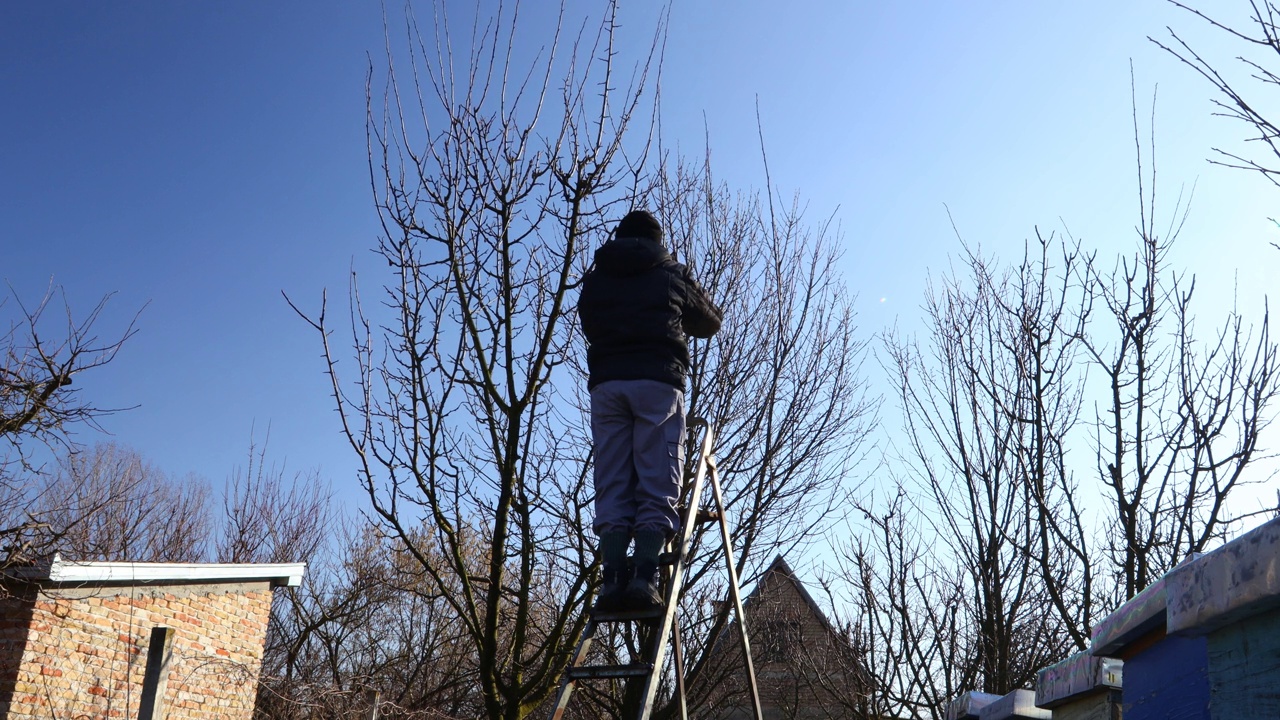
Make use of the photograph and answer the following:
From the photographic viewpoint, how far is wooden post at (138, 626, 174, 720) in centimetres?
650

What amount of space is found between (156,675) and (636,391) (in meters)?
5.05

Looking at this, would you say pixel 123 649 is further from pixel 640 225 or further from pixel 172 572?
pixel 640 225

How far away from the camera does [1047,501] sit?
8492 millimetres

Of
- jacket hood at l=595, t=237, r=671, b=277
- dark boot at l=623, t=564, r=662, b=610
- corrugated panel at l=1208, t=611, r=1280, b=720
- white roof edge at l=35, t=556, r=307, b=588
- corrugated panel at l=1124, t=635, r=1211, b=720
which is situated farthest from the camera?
white roof edge at l=35, t=556, r=307, b=588

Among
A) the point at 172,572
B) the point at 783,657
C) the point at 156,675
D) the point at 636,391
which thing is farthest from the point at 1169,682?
the point at 172,572

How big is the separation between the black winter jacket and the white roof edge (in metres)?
7.97

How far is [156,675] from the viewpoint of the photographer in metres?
6.70

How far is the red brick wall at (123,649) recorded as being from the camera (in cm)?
924

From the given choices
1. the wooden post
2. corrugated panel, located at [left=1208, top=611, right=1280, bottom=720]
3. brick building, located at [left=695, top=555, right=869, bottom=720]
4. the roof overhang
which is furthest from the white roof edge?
corrugated panel, located at [left=1208, top=611, right=1280, bottom=720]

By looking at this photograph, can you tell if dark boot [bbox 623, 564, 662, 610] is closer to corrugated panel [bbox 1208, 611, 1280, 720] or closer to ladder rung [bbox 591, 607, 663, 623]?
ladder rung [bbox 591, 607, 663, 623]

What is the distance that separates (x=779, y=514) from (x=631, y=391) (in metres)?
4.86

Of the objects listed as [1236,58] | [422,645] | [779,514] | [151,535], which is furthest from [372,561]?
[1236,58]

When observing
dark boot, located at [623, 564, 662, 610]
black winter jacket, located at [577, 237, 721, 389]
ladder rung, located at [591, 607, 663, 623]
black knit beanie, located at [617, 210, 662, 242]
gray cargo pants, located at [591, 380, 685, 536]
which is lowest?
ladder rung, located at [591, 607, 663, 623]

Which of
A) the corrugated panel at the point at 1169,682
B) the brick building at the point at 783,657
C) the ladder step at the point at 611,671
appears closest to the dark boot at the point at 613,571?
the ladder step at the point at 611,671
